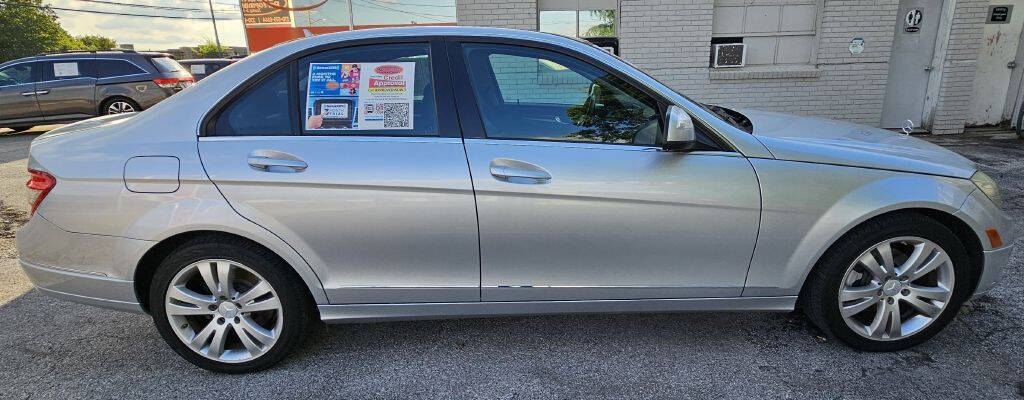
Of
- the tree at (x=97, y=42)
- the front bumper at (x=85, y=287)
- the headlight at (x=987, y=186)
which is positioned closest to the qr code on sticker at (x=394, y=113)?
the front bumper at (x=85, y=287)

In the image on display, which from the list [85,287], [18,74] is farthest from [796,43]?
[18,74]

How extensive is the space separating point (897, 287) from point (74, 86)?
41.9ft

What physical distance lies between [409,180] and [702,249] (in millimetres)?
1323

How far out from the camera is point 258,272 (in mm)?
2408

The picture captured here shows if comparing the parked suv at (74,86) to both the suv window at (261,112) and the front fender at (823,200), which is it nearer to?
the suv window at (261,112)

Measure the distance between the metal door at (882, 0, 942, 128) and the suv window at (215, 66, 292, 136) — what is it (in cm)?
839

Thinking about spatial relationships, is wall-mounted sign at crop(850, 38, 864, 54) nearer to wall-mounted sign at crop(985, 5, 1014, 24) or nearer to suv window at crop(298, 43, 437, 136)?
wall-mounted sign at crop(985, 5, 1014, 24)

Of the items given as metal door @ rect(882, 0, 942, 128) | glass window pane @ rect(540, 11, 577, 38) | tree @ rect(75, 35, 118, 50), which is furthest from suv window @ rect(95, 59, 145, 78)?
tree @ rect(75, 35, 118, 50)

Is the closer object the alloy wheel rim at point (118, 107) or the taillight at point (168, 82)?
the alloy wheel rim at point (118, 107)

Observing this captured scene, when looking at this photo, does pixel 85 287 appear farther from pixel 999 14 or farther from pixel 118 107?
pixel 999 14

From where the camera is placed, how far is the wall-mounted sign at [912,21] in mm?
7451

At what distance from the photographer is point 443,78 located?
242cm

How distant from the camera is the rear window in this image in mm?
10414

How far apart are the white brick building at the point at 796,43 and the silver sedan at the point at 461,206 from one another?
203 inches
